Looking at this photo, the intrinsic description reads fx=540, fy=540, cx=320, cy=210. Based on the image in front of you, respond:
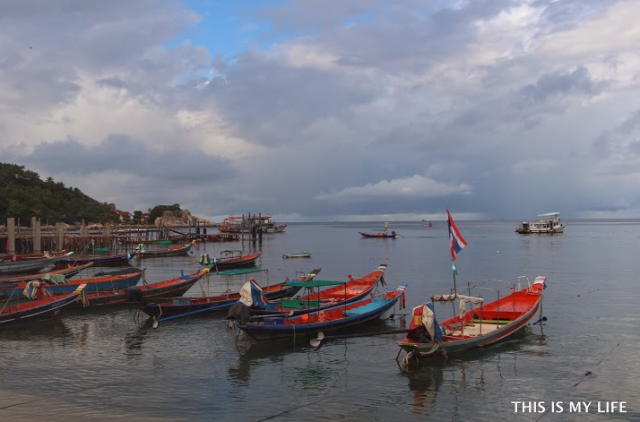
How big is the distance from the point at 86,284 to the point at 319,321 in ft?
48.1

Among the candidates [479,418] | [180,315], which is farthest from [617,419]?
[180,315]

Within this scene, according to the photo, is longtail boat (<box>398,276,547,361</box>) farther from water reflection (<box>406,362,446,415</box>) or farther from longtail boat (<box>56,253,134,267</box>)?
longtail boat (<box>56,253,134,267</box>)

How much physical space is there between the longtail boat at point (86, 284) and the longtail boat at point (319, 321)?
13962 millimetres

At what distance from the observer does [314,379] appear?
16891mm

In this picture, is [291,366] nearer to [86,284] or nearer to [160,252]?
[86,284]

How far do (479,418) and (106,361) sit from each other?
12696mm

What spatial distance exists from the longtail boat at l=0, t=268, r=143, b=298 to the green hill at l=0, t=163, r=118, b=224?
5883cm

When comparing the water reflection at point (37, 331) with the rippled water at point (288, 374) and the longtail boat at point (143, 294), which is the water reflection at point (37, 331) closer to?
the rippled water at point (288, 374)

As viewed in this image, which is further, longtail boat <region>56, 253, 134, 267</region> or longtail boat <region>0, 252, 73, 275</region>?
longtail boat <region>56, 253, 134, 267</region>

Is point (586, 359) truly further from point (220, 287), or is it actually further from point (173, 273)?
point (173, 273)

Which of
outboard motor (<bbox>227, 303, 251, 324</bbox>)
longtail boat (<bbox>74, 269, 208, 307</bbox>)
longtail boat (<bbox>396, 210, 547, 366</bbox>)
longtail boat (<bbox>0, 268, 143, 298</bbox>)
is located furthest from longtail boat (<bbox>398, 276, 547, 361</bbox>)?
longtail boat (<bbox>0, 268, 143, 298</bbox>)

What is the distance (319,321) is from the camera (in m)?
22.3

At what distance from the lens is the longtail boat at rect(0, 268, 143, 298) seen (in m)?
30.5

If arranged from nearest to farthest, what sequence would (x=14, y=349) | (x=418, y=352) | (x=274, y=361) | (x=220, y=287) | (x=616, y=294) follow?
(x=418, y=352), (x=274, y=361), (x=14, y=349), (x=616, y=294), (x=220, y=287)
